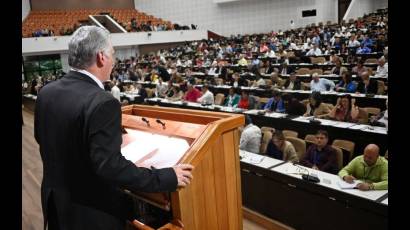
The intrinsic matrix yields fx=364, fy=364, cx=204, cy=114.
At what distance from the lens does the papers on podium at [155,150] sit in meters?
1.79

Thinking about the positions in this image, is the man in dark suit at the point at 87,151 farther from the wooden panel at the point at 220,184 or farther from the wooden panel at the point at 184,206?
the wooden panel at the point at 220,184

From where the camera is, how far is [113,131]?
4.92 ft

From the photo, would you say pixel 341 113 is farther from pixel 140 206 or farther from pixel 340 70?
pixel 140 206

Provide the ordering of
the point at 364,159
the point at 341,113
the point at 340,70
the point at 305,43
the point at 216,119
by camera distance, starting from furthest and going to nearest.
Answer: the point at 305,43 → the point at 340,70 → the point at 341,113 → the point at 364,159 → the point at 216,119

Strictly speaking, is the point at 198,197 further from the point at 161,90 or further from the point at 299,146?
the point at 161,90

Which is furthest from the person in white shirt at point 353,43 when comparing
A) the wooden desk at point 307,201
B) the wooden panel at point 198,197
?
the wooden panel at point 198,197

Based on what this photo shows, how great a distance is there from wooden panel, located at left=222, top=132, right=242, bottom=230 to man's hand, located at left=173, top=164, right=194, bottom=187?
30 centimetres

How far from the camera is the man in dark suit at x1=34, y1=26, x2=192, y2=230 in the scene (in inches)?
58.6

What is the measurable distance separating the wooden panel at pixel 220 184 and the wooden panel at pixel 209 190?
0.02 metres

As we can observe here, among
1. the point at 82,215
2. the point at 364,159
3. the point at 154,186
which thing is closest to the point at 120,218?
the point at 82,215

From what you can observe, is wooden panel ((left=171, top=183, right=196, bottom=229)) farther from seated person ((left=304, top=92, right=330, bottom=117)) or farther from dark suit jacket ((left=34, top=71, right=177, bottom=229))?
seated person ((left=304, top=92, right=330, bottom=117))

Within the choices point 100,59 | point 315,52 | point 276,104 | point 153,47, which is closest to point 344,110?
point 276,104
